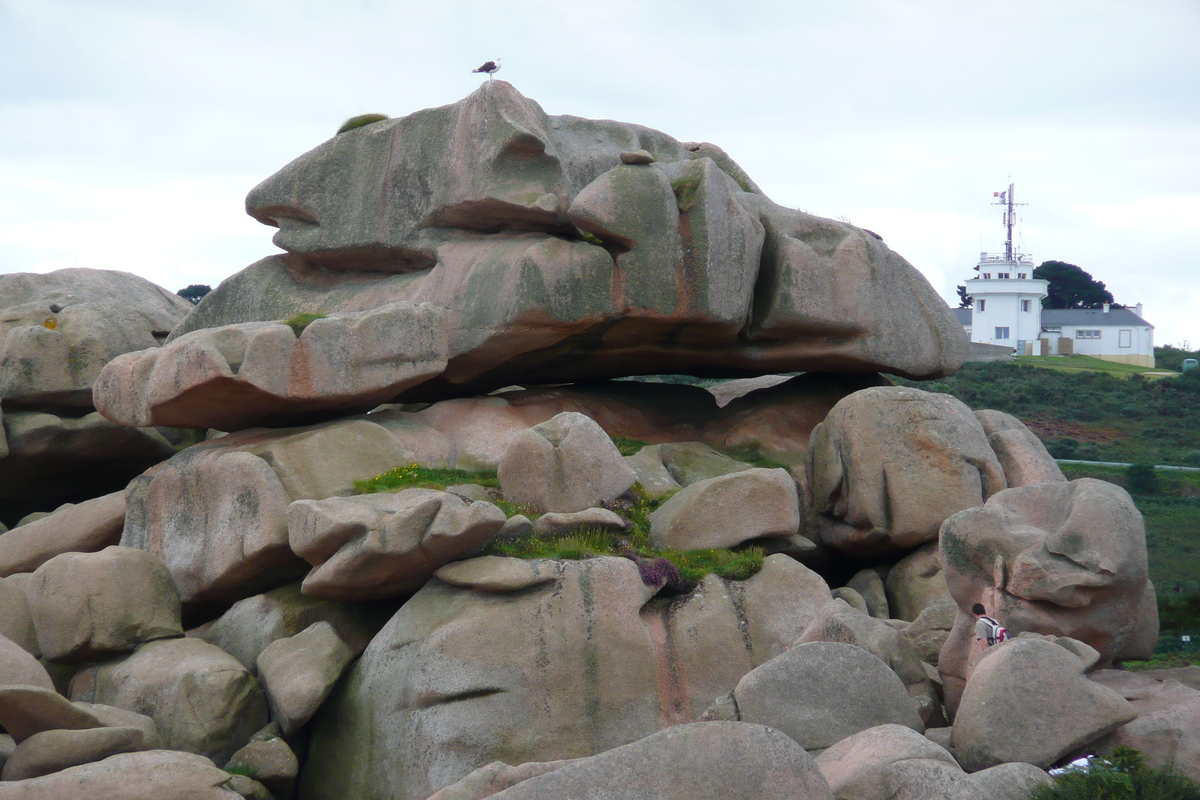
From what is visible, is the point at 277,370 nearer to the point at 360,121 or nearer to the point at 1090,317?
the point at 360,121

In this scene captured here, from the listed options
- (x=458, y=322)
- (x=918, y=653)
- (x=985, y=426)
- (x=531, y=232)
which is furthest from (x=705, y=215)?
(x=918, y=653)

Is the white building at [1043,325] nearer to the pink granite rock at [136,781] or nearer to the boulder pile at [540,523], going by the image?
the boulder pile at [540,523]

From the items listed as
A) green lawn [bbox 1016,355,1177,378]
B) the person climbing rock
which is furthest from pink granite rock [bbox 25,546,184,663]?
green lawn [bbox 1016,355,1177,378]

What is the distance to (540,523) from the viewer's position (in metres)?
15.8


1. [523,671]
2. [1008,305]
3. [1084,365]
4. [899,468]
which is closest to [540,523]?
[523,671]

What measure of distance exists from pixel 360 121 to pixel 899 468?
38.0ft

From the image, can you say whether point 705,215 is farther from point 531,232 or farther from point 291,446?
point 291,446

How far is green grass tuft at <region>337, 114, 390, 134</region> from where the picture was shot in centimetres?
2233

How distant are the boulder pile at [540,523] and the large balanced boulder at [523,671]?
4cm

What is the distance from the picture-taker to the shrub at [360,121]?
879 inches

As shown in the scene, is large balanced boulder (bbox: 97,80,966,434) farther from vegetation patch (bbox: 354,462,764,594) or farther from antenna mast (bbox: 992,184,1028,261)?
antenna mast (bbox: 992,184,1028,261)

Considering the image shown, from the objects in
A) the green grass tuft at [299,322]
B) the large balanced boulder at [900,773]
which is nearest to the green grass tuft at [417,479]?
the green grass tuft at [299,322]

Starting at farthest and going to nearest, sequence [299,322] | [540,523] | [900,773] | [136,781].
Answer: [299,322], [540,523], [136,781], [900,773]

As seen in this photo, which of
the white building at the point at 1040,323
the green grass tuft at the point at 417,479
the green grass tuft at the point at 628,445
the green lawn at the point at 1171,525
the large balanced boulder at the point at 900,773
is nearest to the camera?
the large balanced boulder at the point at 900,773
